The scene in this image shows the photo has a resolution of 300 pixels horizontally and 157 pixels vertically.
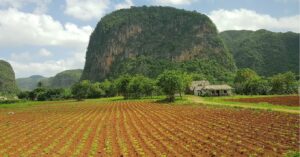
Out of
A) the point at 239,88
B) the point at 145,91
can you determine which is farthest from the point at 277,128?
the point at 239,88

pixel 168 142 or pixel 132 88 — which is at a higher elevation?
pixel 132 88

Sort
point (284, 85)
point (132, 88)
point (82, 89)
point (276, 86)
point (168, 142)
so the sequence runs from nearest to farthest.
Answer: point (168, 142) → point (276, 86) → point (284, 85) → point (132, 88) → point (82, 89)

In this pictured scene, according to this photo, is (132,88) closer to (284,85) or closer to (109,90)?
(109,90)

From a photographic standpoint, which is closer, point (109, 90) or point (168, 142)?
point (168, 142)

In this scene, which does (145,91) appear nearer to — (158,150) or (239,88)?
(239,88)

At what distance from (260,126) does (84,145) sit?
1446 centimetres

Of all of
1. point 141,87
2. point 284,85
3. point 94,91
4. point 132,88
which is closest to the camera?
point 284,85

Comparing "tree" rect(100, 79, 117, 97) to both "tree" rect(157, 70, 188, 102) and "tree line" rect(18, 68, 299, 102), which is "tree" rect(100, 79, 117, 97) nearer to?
"tree line" rect(18, 68, 299, 102)

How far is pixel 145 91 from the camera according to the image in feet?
352

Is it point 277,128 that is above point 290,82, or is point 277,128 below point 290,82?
below

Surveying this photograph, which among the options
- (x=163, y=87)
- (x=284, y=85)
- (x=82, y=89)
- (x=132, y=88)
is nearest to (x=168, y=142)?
(x=163, y=87)

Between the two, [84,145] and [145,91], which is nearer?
[84,145]

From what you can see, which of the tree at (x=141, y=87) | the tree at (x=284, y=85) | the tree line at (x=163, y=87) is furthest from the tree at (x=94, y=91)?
the tree at (x=284, y=85)

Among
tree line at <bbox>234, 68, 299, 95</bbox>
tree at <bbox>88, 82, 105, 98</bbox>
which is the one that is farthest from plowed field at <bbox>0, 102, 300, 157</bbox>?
tree at <bbox>88, 82, 105, 98</bbox>
